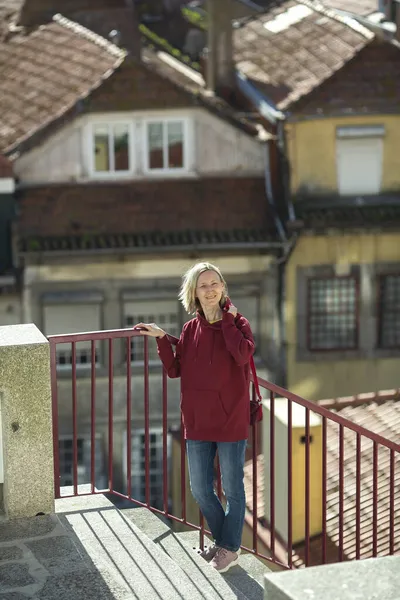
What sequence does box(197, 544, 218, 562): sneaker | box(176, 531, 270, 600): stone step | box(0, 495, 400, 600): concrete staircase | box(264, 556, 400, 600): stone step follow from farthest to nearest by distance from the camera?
box(197, 544, 218, 562): sneaker, box(176, 531, 270, 600): stone step, box(0, 495, 400, 600): concrete staircase, box(264, 556, 400, 600): stone step

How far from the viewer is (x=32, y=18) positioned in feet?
99.3

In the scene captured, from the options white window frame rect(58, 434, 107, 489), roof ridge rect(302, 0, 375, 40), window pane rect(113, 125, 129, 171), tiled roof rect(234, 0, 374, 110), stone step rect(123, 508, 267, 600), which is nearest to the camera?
stone step rect(123, 508, 267, 600)

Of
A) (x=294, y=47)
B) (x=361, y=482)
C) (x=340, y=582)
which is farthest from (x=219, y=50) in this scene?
(x=340, y=582)

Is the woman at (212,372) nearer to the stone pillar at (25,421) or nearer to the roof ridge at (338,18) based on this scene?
the stone pillar at (25,421)

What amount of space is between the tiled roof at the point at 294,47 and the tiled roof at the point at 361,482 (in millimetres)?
11425

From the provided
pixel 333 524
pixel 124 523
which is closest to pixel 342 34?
pixel 333 524

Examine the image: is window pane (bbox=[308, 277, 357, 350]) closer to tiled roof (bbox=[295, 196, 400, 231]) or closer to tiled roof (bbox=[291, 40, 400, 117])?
tiled roof (bbox=[295, 196, 400, 231])

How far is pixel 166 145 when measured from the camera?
25938 millimetres

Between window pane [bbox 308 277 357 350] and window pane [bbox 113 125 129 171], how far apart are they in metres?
4.54

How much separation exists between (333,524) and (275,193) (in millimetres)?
14149

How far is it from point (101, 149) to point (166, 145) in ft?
4.35

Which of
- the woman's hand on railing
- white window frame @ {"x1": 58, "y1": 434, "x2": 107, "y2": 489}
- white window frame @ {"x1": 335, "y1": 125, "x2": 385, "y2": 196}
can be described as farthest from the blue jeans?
white window frame @ {"x1": 335, "y1": 125, "x2": 385, "y2": 196}

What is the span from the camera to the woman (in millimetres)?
6949

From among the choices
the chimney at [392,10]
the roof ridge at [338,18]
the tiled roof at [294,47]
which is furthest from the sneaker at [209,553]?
the chimney at [392,10]
